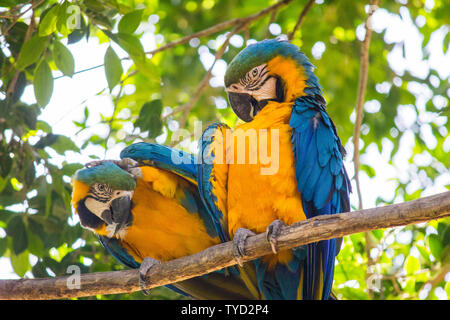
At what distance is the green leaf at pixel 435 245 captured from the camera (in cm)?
323

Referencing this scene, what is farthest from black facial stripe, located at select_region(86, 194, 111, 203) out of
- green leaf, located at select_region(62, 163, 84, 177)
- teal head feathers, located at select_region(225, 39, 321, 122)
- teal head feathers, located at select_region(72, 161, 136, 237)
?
teal head feathers, located at select_region(225, 39, 321, 122)

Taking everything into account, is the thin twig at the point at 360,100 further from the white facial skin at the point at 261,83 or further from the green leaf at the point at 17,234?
the green leaf at the point at 17,234

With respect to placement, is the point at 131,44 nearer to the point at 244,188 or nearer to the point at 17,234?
the point at 244,188

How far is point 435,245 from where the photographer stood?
323 centimetres

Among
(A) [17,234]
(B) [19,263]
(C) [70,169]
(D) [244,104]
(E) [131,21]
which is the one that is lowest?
(B) [19,263]

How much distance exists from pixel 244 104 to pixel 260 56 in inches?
12.1

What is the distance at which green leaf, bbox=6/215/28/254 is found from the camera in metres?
3.00

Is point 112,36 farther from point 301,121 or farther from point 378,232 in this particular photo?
point 378,232

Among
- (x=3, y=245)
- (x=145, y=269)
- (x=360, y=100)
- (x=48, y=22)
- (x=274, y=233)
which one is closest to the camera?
(x=274, y=233)

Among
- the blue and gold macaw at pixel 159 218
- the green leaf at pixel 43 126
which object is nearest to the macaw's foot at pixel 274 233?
the blue and gold macaw at pixel 159 218

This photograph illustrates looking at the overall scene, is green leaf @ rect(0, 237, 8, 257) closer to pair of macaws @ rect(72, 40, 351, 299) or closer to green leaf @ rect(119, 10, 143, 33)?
pair of macaws @ rect(72, 40, 351, 299)

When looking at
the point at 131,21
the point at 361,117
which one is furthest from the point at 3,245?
the point at 361,117

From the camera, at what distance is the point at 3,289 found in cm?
258

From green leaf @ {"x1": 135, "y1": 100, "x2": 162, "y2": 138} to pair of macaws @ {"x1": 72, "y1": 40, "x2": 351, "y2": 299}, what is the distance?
0.34 meters
